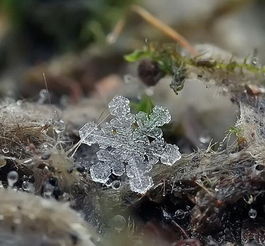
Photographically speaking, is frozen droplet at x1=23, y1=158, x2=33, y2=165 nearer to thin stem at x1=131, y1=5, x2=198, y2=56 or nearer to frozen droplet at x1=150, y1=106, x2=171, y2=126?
frozen droplet at x1=150, y1=106, x2=171, y2=126

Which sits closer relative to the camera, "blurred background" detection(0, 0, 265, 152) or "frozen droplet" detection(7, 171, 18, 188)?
"frozen droplet" detection(7, 171, 18, 188)

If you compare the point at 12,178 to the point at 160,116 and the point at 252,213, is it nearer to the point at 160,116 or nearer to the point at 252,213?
the point at 160,116

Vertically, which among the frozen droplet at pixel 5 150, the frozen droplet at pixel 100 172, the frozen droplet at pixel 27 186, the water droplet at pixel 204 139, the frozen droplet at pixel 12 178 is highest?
the frozen droplet at pixel 12 178

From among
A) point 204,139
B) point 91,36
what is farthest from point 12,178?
point 91,36

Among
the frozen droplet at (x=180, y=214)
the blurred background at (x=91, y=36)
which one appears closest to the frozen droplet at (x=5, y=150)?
the frozen droplet at (x=180, y=214)

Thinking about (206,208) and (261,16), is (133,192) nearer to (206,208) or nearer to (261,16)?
(206,208)

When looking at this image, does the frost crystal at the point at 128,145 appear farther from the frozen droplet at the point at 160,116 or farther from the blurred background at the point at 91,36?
the blurred background at the point at 91,36

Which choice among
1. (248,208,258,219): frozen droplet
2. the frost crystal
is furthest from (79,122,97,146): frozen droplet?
(248,208,258,219): frozen droplet
